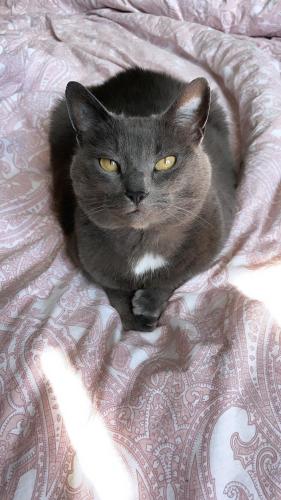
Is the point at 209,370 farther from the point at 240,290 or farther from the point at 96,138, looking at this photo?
the point at 96,138

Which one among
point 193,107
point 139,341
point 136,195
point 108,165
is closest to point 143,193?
point 136,195

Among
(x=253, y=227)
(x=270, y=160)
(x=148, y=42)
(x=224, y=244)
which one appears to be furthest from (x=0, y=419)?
(x=148, y=42)

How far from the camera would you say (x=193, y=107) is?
1010 mm

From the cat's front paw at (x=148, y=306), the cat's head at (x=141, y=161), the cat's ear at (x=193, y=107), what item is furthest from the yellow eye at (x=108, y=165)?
the cat's front paw at (x=148, y=306)

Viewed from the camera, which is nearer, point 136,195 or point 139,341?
point 136,195

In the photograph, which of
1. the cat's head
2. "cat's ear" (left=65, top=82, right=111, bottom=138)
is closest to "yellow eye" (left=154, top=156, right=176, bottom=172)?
the cat's head

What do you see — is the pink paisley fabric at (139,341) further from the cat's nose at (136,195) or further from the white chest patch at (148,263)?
the cat's nose at (136,195)

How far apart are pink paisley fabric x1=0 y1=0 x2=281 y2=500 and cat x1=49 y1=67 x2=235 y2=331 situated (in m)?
0.05

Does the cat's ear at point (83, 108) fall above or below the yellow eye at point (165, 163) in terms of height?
above

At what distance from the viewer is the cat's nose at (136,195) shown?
0.92m

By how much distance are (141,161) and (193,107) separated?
0.60ft

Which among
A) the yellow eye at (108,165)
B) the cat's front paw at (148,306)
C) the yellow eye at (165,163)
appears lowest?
the cat's front paw at (148,306)

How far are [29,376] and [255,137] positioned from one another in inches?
39.2

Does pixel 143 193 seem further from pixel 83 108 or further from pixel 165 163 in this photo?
pixel 83 108
